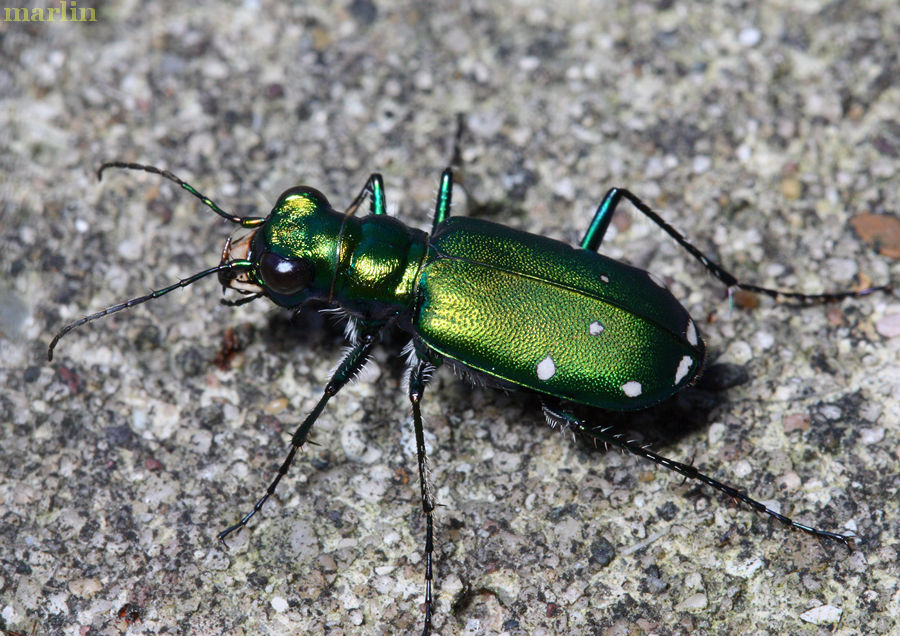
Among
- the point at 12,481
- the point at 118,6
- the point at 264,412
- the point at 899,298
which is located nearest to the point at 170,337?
the point at 264,412

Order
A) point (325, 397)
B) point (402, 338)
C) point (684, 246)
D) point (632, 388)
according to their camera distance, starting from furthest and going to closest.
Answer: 1. point (402, 338)
2. point (684, 246)
3. point (325, 397)
4. point (632, 388)

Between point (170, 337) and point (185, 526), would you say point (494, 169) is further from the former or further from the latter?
point (185, 526)

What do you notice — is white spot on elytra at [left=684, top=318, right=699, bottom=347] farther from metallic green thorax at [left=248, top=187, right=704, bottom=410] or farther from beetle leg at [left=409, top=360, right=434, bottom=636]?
beetle leg at [left=409, top=360, right=434, bottom=636]

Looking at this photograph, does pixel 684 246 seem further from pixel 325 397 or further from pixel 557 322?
pixel 325 397

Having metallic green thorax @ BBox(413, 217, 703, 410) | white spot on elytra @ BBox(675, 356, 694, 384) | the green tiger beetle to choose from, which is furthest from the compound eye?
white spot on elytra @ BBox(675, 356, 694, 384)

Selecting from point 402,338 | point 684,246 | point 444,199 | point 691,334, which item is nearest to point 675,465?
point 691,334
